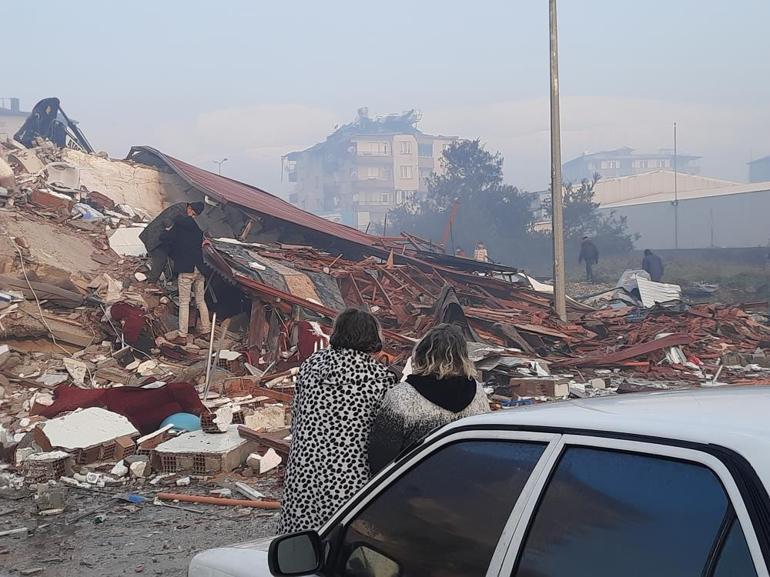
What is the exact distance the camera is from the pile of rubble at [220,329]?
8.51 m

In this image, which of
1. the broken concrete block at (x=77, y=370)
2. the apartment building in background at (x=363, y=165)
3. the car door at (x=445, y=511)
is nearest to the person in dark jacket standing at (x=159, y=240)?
the broken concrete block at (x=77, y=370)

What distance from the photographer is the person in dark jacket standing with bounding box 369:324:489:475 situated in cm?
390

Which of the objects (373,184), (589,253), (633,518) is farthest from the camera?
(373,184)

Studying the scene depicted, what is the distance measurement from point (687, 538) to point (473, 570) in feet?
2.03

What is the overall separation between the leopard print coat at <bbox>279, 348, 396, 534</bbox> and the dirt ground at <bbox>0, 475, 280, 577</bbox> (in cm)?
225

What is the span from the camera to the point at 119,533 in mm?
Result: 6629

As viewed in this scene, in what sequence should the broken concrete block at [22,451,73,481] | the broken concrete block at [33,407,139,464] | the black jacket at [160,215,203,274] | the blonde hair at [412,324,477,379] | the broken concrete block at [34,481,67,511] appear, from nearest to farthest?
the blonde hair at [412,324,477,379] < the broken concrete block at [34,481,67,511] < the broken concrete block at [22,451,73,481] < the broken concrete block at [33,407,139,464] < the black jacket at [160,215,203,274]

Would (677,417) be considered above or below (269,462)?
above

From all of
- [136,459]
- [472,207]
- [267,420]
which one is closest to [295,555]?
[136,459]

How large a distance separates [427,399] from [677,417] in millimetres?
2157

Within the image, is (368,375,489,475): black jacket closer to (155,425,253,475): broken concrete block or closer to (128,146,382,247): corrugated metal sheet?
(155,425,253,475): broken concrete block

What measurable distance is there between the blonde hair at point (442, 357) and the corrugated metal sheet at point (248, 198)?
1397 centimetres

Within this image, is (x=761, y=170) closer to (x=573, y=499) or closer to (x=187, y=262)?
(x=187, y=262)

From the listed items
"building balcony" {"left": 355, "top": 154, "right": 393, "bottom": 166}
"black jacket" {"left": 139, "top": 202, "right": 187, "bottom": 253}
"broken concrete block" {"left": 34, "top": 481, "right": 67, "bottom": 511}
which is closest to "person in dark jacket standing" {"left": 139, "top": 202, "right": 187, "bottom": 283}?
"black jacket" {"left": 139, "top": 202, "right": 187, "bottom": 253}
